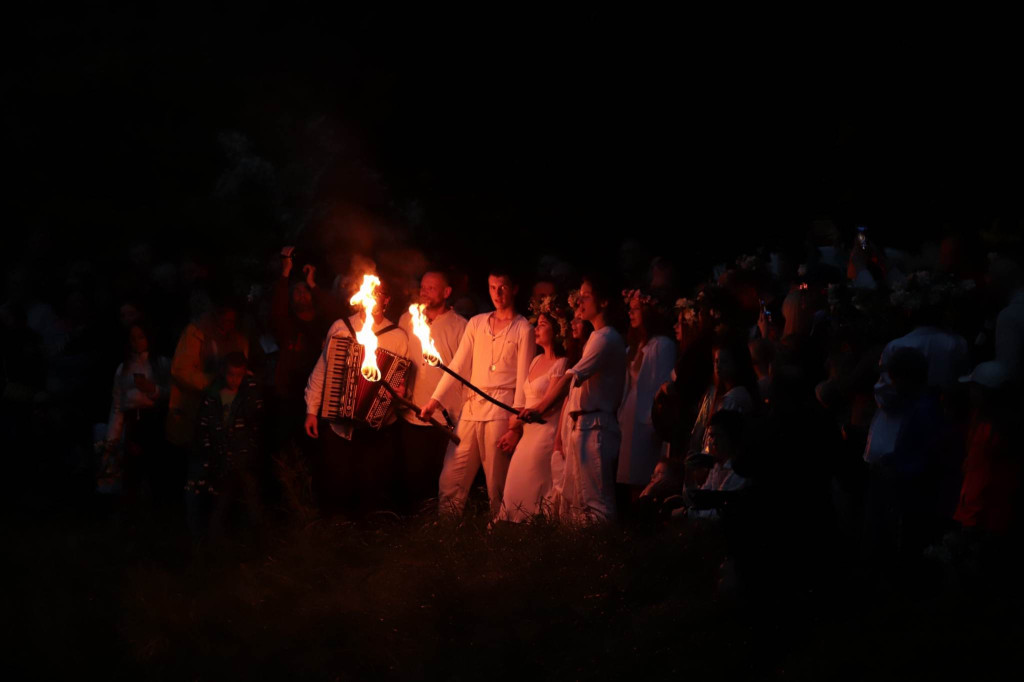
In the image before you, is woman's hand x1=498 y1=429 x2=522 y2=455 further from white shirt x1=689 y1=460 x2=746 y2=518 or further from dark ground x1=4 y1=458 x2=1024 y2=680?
white shirt x1=689 y1=460 x2=746 y2=518

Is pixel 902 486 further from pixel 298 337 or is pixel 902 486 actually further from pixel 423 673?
pixel 298 337

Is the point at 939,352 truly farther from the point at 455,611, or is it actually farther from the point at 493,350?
the point at 493,350

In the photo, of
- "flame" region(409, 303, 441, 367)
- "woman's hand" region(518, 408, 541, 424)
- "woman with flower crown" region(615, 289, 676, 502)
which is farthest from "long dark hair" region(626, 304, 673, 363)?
"flame" region(409, 303, 441, 367)

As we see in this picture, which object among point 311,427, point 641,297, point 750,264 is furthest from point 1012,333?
point 311,427

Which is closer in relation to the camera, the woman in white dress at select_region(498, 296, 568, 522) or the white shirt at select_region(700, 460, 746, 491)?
the white shirt at select_region(700, 460, 746, 491)

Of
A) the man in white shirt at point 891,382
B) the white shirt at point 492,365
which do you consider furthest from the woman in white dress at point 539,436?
the man in white shirt at point 891,382

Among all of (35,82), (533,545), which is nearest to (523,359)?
(533,545)

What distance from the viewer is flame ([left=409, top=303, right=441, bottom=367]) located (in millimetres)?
9263

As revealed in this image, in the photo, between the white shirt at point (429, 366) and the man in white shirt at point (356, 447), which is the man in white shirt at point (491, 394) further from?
the man in white shirt at point (356, 447)

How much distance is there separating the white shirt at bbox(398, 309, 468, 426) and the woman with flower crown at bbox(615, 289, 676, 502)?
144cm

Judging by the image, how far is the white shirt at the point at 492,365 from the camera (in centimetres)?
990

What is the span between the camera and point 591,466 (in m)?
9.20

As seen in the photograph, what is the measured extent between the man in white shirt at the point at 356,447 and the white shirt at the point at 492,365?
1.52 ft

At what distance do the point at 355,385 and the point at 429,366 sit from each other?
713 millimetres
